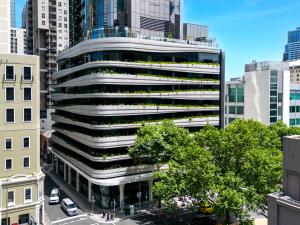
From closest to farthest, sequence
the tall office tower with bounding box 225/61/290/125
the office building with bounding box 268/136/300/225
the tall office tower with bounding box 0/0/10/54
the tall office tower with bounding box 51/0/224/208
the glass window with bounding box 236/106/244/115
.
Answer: the office building with bounding box 268/136/300/225 < the tall office tower with bounding box 0/0/10/54 < the tall office tower with bounding box 51/0/224/208 < the tall office tower with bounding box 225/61/290/125 < the glass window with bounding box 236/106/244/115

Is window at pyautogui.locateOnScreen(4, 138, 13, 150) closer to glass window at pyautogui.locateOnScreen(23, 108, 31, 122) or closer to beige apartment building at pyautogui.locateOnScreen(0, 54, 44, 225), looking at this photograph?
beige apartment building at pyautogui.locateOnScreen(0, 54, 44, 225)

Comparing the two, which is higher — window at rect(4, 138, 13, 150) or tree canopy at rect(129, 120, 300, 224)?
window at rect(4, 138, 13, 150)

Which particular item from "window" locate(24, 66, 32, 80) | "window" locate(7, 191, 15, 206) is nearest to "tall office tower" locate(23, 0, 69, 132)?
"window" locate(24, 66, 32, 80)

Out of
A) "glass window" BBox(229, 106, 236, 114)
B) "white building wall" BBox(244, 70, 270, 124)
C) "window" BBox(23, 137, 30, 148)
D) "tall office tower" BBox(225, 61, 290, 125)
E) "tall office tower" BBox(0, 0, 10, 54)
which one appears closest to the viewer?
"window" BBox(23, 137, 30, 148)

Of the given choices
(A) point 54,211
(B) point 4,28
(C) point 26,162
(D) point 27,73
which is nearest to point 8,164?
(C) point 26,162

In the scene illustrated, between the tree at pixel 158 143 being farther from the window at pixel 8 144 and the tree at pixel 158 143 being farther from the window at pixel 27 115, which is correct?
the window at pixel 8 144

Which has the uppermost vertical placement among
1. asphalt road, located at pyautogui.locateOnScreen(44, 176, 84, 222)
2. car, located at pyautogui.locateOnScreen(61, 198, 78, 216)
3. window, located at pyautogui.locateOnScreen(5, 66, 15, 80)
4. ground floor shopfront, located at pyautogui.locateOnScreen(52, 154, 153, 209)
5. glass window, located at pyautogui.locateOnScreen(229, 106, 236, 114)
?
window, located at pyautogui.locateOnScreen(5, 66, 15, 80)

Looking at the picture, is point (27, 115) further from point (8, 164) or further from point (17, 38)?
point (17, 38)
